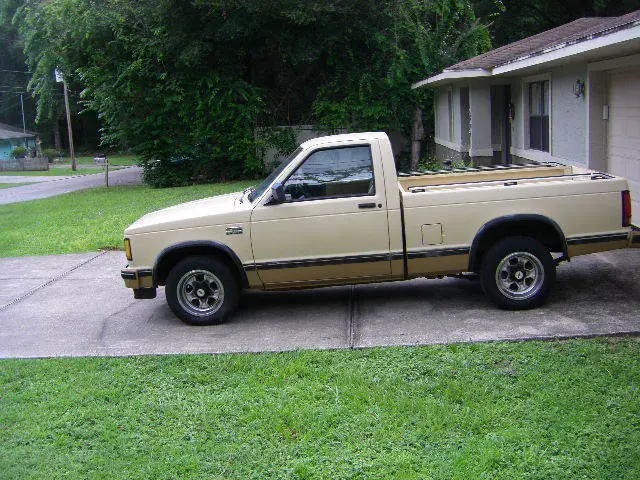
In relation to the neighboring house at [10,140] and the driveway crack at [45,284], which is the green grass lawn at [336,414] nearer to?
the driveway crack at [45,284]

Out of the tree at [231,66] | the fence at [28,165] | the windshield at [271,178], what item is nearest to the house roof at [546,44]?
Answer: the windshield at [271,178]

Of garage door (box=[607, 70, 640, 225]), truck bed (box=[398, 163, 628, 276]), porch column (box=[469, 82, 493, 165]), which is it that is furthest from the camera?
porch column (box=[469, 82, 493, 165])

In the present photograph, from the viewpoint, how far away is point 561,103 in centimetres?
1313

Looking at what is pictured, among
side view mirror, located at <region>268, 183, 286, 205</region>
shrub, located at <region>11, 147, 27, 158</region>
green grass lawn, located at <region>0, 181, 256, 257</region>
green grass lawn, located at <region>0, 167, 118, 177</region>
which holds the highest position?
shrub, located at <region>11, 147, 27, 158</region>

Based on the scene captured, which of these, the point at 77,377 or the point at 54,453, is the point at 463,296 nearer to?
the point at 77,377

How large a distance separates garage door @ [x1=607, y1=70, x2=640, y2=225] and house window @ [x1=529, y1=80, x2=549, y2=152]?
3.09 m

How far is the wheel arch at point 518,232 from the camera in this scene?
299 inches

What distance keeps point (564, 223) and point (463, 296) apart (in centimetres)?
149

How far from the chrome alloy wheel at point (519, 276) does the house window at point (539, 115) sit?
24.6 feet

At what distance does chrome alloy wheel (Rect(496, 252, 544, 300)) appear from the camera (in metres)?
7.71

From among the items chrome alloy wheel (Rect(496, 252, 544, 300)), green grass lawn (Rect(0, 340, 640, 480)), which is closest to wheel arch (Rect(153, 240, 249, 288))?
green grass lawn (Rect(0, 340, 640, 480))

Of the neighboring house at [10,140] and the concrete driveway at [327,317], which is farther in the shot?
the neighboring house at [10,140]

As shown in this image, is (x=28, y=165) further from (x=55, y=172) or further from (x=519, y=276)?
(x=519, y=276)

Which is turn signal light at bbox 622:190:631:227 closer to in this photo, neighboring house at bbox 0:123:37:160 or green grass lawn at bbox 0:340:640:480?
green grass lawn at bbox 0:340:640:480
